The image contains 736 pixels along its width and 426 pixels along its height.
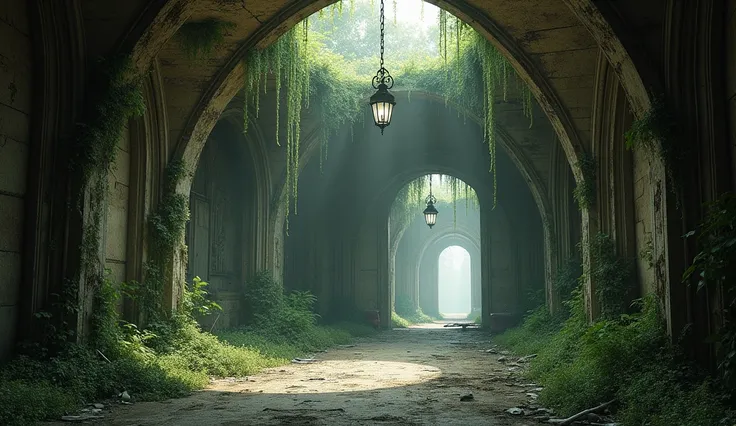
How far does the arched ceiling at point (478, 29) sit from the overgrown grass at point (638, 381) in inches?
120

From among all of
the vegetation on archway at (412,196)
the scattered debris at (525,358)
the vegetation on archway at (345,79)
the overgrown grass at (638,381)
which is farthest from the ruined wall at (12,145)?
the vegetation on archway at (412,196)

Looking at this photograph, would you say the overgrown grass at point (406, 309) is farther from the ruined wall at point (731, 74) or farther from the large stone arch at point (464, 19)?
the ruined wall at point (731, 74)

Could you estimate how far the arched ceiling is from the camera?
9.17 m

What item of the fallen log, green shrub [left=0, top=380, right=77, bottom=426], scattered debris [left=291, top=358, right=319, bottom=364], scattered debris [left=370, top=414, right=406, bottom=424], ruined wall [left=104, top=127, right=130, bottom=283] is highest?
ruined wall [left=104, top=127, right=130, bottom=283]

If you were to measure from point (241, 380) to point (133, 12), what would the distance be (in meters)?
4.52

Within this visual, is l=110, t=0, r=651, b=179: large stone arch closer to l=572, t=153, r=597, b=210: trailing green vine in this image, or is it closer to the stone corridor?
the stone corridor

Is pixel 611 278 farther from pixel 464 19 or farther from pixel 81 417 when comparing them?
pixel 81 417

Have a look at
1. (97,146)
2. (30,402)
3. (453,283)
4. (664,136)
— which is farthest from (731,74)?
(453,283)

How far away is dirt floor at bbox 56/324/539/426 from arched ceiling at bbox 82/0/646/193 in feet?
11.2

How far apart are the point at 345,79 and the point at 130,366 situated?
973 cm

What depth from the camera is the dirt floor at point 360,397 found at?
6.09 meters

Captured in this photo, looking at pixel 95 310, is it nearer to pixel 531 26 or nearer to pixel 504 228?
pixel 531 26

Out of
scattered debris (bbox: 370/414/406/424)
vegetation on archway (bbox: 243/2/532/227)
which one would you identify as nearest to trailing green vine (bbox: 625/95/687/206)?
scattered debris (bbox: 370/414/406/424)

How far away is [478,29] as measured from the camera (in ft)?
31.9
